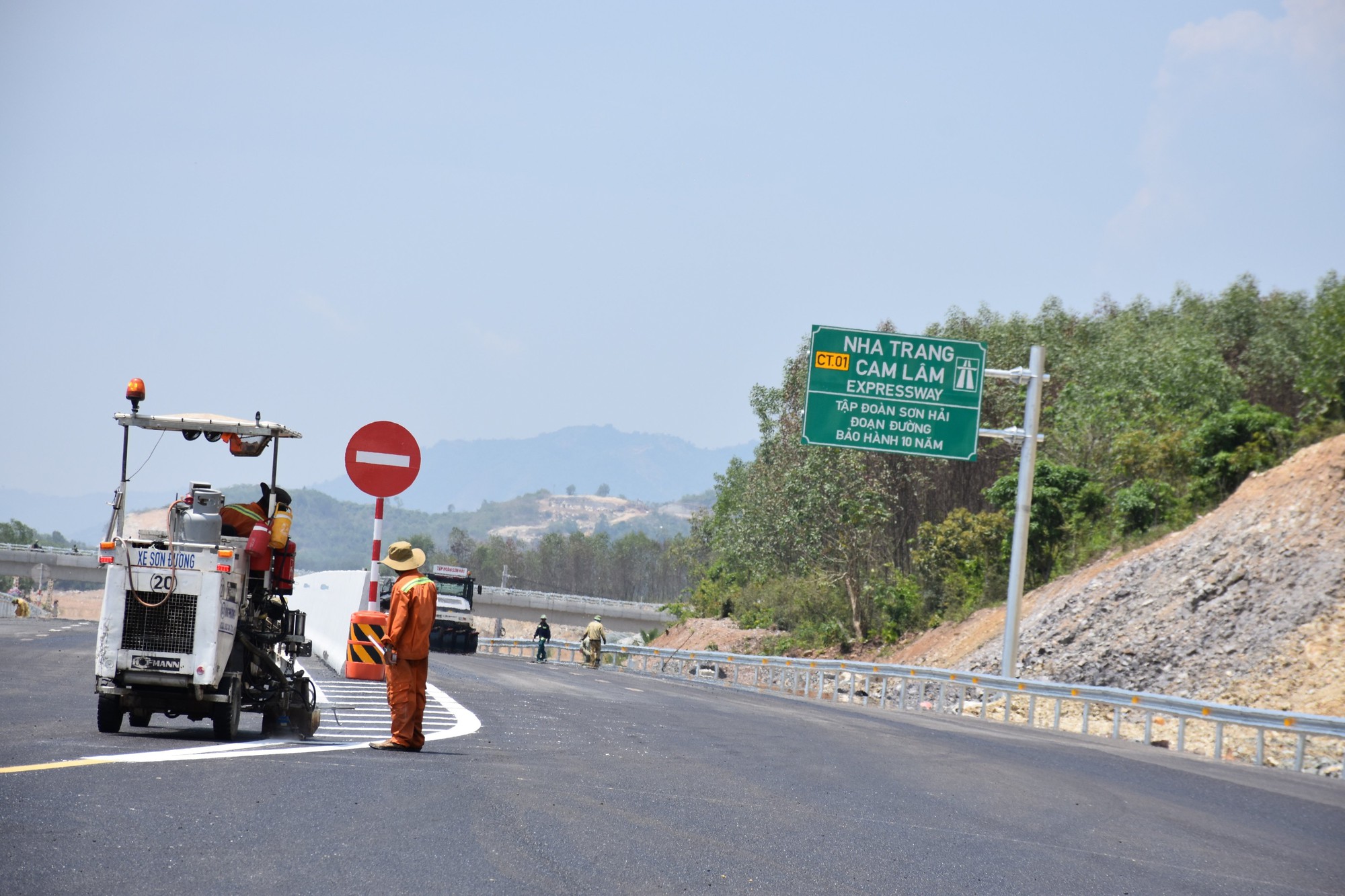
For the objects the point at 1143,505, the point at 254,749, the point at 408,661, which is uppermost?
the point at 1143,505

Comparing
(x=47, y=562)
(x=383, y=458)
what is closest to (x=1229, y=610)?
(x=383, y=458)

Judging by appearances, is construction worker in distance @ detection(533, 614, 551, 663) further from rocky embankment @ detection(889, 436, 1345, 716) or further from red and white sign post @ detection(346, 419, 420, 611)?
red and white sign post @ detection(346, 419, 420, 611)

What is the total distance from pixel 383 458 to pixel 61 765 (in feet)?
20.1

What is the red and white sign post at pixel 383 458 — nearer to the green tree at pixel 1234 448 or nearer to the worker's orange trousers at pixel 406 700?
the worker's orange trousers at pixel 406 700

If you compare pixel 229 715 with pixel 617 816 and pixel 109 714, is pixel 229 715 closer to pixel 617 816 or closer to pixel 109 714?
pixel 109 714

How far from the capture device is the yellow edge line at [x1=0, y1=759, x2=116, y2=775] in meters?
7.68

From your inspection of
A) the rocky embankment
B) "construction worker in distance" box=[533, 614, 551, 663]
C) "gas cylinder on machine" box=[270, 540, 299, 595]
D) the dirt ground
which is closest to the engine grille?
"gas cylinder on machine" box=[270, 540, 299, 595]

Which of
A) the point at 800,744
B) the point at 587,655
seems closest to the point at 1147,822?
the point at 800,744

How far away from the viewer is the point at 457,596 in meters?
59.0

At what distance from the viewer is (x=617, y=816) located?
7.89m

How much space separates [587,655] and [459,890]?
1362 inches

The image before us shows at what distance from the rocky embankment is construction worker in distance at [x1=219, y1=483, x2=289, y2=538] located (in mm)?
18604

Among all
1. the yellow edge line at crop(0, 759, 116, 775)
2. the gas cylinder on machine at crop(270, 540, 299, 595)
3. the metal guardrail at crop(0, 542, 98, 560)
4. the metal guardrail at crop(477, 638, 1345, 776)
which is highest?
the gas cylinder on machine at crop(270, 540, 299, 595)

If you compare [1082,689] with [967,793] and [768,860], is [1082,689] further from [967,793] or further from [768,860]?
[768,860]
